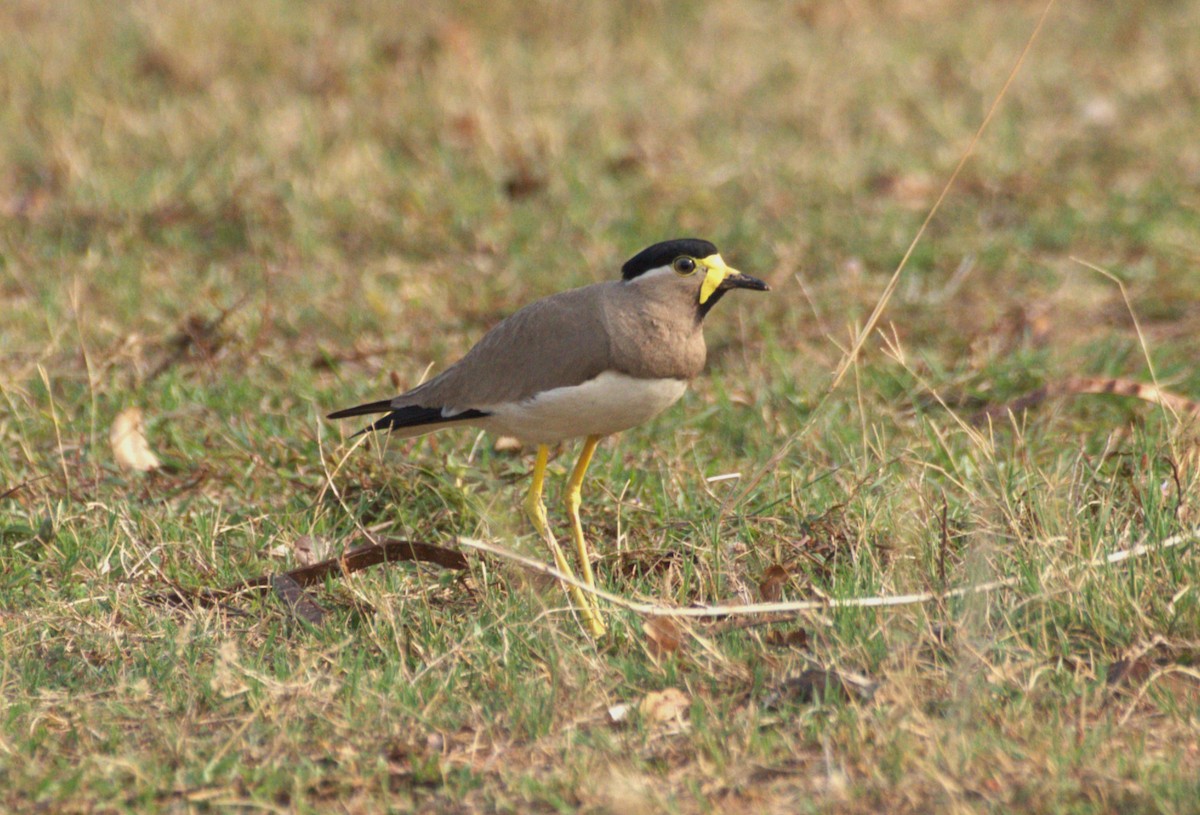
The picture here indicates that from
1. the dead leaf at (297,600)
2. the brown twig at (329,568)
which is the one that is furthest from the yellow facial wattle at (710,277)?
the dead leaf at (297,600)

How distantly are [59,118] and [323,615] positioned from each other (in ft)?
16.0

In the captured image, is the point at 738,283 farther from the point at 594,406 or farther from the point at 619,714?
the point at 619,714

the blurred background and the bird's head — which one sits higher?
the bird's head

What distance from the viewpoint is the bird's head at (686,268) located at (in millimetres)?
3994

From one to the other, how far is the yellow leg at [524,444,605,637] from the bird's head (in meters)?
0.58

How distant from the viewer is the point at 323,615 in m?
3.96

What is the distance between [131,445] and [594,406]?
1941 mm

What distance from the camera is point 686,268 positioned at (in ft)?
13.1

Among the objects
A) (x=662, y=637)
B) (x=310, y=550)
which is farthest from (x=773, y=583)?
(x=310, y=550)

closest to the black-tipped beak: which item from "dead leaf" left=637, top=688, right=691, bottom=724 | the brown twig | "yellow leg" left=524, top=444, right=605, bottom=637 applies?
"yellow leg" left=524, top=444, right=605, bottom=637

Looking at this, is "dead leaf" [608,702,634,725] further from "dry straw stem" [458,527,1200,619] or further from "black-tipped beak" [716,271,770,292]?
"black-tipped beak" [716,271,770,292]

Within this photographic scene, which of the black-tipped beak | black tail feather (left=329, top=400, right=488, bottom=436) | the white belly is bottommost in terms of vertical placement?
black tail feather (left=329, top=400, right=488, bottom=436)

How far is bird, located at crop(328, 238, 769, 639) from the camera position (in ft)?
12.6

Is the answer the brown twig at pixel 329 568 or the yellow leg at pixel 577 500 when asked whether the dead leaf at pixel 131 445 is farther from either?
the yellow leg at pixel 577 500
